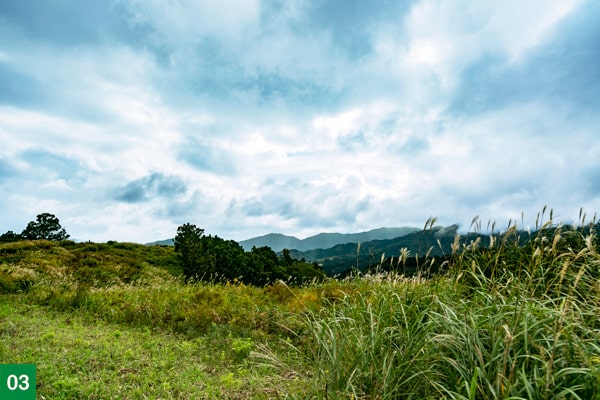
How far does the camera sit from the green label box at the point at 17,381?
494 cm

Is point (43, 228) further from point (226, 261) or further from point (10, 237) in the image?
point (226, 261)

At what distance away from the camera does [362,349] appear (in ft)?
12.4

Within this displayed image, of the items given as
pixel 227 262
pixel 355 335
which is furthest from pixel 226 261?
pixel 355 335

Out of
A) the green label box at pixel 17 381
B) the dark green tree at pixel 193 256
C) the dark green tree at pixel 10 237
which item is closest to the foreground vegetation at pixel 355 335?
the green label box at pixel 17 381

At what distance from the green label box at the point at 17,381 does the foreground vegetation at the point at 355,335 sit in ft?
0.49

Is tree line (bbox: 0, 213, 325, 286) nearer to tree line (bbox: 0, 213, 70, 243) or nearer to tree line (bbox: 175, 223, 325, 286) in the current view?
tree line (bbox: 175, 223, 325, 286)

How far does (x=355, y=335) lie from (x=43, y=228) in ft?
159

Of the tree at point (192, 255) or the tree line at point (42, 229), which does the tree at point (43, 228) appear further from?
the tree at point (192, 255)

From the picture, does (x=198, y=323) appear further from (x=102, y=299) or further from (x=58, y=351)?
(x=102, y=299)

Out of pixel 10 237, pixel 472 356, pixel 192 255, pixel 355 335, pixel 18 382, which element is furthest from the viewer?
pixel 10 237

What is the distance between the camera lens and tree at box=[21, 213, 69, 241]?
42.4m

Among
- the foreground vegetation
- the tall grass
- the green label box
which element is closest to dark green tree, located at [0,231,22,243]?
the foreground vegetation

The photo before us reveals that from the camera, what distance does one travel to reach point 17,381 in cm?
523

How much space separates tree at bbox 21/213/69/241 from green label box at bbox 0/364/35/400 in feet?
144
